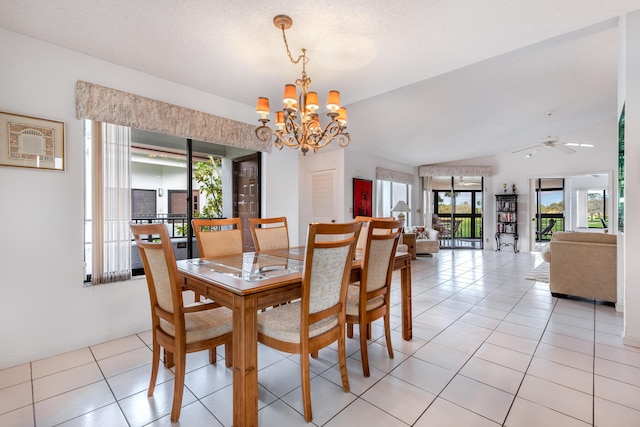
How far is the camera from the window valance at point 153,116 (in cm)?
238

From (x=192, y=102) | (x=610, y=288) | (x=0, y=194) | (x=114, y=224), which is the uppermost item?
(x=192, y=102)

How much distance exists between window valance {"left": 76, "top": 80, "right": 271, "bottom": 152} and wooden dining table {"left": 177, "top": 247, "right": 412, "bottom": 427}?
4.82 feet

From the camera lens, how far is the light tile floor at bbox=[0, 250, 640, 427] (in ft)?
5.17

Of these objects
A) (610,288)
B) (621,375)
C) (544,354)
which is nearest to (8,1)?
(544,354)

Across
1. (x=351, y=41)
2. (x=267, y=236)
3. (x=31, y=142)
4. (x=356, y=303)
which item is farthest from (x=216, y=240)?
(x=351, y=41)

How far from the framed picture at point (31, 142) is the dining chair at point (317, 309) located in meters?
2.11

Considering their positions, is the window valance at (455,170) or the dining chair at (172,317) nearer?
the dining chair at (172,317)

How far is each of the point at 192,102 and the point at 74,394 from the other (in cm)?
265

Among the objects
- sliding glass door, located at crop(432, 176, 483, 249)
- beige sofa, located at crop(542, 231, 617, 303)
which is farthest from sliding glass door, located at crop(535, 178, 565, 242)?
beige sofa, located at crop(542, 231, 617, 303)

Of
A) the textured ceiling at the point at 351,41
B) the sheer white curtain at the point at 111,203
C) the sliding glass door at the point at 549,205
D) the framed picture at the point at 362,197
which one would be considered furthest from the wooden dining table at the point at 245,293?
the sliding glass door at the point at 549,205

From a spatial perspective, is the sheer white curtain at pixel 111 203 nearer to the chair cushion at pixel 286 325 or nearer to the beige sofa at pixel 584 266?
the chair cushion at pixel 286 325

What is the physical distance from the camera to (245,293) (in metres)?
1.40

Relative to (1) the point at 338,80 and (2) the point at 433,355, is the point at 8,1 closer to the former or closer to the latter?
(1) the point at 338,80

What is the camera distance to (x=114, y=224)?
256 centimetres
